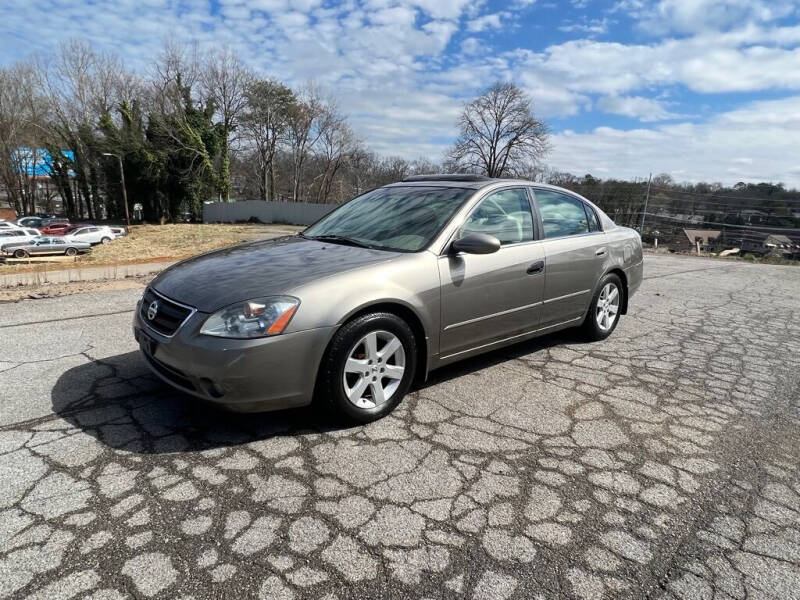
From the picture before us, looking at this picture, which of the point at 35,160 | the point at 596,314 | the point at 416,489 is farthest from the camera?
the point at 35,160

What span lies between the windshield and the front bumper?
107cm

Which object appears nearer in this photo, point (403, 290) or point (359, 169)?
point (403, 290)

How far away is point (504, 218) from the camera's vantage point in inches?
153

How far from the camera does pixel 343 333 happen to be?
109 inches

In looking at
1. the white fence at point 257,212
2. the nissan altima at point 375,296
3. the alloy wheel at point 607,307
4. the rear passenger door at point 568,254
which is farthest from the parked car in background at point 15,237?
the alloy wheel at point 607,307

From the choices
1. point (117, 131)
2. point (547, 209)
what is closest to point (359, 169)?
point (117, 131)

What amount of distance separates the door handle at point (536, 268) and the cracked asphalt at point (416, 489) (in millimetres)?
861

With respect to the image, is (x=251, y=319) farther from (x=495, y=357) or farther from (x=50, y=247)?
(x=50, y=247)

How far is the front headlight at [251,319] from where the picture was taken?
2.58 meters

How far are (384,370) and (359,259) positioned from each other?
744 millimetres

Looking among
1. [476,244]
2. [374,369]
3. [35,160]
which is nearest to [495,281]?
[476,244]

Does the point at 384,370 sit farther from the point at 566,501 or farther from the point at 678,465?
the point at 678,465

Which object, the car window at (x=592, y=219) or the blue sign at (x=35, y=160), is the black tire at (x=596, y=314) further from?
the blue sign at (x=35, y=160)

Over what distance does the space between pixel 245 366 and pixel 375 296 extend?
850 mm
